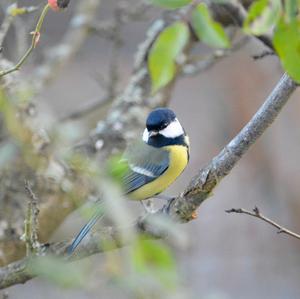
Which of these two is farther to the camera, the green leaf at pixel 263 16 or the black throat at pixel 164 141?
the black throat at pixel 164 141

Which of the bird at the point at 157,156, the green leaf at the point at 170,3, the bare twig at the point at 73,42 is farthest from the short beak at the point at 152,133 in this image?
the green leaf at the point at 170,3

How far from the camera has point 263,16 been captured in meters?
0.65

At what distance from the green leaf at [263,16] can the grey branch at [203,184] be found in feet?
1.09

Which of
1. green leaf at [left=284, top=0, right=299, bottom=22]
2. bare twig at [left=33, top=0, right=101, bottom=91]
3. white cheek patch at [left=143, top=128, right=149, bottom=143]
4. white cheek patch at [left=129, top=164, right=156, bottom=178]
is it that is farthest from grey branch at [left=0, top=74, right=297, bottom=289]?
bare twig at [left=33, top=0, right=101, bottom=91]

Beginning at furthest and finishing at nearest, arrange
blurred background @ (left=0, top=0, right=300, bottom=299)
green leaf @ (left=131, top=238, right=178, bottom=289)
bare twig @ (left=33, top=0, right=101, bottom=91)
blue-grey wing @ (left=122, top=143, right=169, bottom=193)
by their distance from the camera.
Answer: blurred background @ (left=0, top=0, right=300, bottom=299) → bare twig @ (left=33, top=0, right=101, bottom=91) → blue-grey wing @ (left=122, top=143, right=169, bottom=193) → green leaf @ (left=131, top=238, right=178, bottom=289)

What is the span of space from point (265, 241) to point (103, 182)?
10.5 ft

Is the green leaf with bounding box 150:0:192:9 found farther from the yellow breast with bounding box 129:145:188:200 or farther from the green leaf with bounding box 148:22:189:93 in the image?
the yellow breast with bounding box 129:145:188:200

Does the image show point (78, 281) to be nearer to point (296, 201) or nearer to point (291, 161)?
point (296, 201)

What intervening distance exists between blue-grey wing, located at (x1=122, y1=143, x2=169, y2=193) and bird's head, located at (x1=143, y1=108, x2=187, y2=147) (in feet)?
0.08

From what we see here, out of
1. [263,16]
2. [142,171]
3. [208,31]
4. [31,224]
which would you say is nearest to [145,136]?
[142,171]

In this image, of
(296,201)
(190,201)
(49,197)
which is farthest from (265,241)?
(190,201)

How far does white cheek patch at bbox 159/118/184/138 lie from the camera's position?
6.33ft

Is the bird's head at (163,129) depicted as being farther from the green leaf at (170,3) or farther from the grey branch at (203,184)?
the green leaf at (170,3)

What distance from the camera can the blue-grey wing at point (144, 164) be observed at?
1718mm
